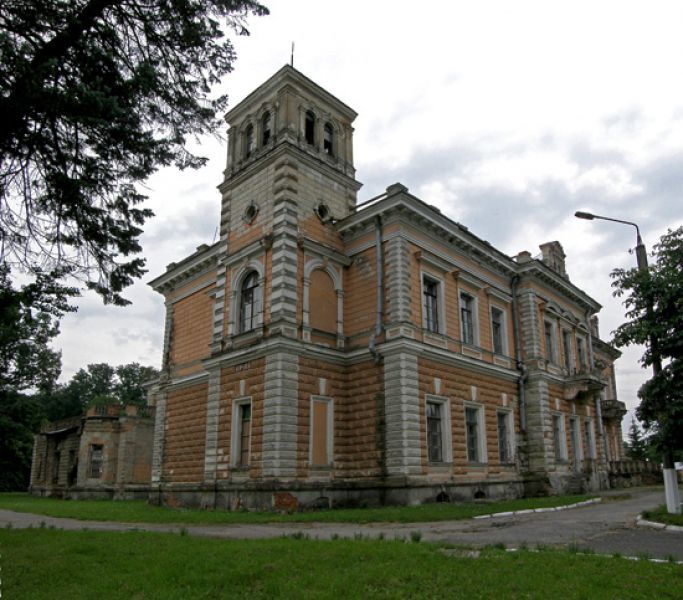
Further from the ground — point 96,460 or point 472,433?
point 472,433

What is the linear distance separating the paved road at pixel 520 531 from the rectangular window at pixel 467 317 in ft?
31.7

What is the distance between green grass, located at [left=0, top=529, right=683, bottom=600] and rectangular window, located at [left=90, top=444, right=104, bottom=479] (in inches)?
1105

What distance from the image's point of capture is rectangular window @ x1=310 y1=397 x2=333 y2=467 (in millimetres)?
20578

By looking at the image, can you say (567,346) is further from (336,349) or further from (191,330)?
(191,330)

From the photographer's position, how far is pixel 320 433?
826 inches

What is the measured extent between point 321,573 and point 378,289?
50.0ft

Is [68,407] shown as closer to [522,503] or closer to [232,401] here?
[232,401]

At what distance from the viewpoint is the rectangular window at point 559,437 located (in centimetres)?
2906

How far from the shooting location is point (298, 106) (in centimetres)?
2423

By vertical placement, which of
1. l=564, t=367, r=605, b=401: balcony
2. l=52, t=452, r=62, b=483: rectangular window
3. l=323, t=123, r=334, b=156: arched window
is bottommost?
l=52, t=452, r=62, b=483: rectangular window

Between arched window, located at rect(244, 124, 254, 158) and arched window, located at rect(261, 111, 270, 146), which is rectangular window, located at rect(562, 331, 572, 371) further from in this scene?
arched window, located at rect(244, 124, 254, 158)

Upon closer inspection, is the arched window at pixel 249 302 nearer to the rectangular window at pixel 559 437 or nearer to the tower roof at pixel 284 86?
the tower roof at pixel 284 86

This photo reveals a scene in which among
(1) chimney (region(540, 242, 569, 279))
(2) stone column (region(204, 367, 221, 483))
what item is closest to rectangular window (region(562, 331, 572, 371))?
(1) chimney (region(540, 242, 569, 279))

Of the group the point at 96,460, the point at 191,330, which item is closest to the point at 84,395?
the point at 96,460
